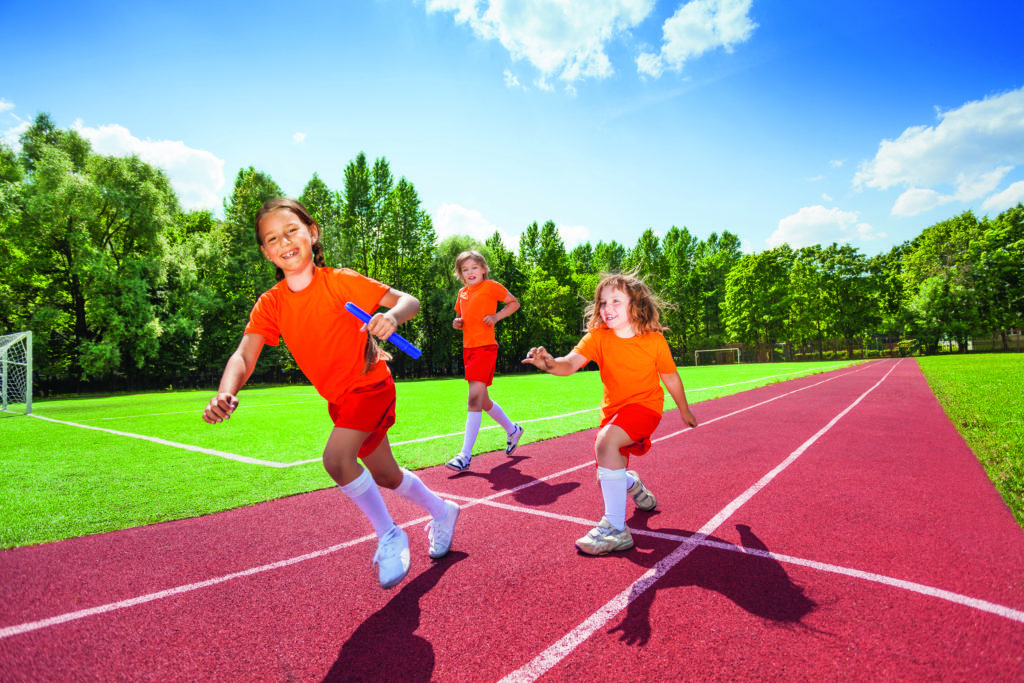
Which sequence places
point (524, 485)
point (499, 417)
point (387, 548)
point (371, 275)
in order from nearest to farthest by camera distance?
point (387, 548)
point (524, 485)
point (499, 417)
point (371, 275)

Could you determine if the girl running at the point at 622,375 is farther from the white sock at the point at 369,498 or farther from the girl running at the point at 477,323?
the girl running at the point at 477,323

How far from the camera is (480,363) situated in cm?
584

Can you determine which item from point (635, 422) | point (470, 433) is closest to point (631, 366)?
point (635, 422)

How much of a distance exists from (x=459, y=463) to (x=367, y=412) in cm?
286

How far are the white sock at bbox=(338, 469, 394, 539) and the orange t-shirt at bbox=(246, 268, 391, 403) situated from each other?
1.72ft

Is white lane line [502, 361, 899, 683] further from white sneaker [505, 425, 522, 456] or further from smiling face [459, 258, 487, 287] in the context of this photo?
smiling face [459, 258, 487, 287]

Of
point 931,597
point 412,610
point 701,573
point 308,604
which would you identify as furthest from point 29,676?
point 931,597

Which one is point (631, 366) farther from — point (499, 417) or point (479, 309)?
point (499, 417)

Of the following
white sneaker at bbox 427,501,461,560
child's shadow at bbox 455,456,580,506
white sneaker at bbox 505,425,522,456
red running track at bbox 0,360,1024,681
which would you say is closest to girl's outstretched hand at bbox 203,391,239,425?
red running track at bbox 0,360,1024,681

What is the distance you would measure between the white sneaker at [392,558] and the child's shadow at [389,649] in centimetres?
11

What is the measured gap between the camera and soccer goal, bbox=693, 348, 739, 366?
60438mm

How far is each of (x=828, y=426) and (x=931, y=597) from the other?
21.5 ft

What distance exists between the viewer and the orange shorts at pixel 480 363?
5812 mm

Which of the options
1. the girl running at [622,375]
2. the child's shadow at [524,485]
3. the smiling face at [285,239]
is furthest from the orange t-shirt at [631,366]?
the smiling face at [285,239]
